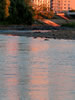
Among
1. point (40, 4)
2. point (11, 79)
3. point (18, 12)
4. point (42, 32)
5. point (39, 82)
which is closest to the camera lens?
point (39, 82)

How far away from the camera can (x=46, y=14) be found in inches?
3568

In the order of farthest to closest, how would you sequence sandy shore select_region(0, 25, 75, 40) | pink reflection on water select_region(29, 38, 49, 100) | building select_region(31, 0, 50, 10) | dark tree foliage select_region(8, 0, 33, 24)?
building select_region(31, 0, 50, 10), dark tree foliage select_region(8, 0, 33, 24), sandy shore select_region(0, 25, 75, 40), pink reflection on water select_region(29, 38, 49, 100)

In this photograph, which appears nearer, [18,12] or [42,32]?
[42,32]

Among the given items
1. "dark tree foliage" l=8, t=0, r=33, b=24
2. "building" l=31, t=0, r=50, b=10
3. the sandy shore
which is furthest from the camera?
"building" l=31, t=0, r=50, b=10

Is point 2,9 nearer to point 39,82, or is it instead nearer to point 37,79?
point 37,79

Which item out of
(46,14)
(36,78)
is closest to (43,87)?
(36,78)

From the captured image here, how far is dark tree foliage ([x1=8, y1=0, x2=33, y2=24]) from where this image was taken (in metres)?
69.4

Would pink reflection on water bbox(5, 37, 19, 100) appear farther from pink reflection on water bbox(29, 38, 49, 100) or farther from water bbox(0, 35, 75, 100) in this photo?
pink reflection on water bbox(29, 38, 49, 100)

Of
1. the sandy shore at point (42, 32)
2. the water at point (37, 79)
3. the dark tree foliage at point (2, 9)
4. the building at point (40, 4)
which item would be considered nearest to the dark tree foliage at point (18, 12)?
the sandy shore at point (42, 32)

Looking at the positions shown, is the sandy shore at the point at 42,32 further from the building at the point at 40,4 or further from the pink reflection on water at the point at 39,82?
the pink reflection on water at the point at 39,82

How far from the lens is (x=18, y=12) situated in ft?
230

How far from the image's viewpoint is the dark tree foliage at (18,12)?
69375mm

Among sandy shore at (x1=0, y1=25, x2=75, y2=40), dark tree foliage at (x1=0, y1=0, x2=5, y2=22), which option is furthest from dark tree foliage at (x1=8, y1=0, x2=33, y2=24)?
dark tree foliage at (x1=0, y1=0, x2=5, y2=22)

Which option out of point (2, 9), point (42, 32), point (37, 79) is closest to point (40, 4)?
point (2, 9)
